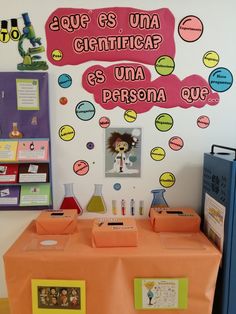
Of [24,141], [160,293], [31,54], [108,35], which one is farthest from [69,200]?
[108,35]

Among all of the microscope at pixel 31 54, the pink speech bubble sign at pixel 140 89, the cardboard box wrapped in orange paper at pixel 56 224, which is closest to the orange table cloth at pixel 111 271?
the cardboard box wrapped in orange paper at pixel 56 224

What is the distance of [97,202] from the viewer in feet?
5.24

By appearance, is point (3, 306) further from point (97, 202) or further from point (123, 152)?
point (123, 152)

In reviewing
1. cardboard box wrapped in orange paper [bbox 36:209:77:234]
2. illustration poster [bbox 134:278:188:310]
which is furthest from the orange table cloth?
cardboard box wrapped in orange paper [bbox 36:209:77:234]

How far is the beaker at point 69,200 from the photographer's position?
1591 mm

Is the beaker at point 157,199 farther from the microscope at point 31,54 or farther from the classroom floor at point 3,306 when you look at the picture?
the classroom floor at point 3,306

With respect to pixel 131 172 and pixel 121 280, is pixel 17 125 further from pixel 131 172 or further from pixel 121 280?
pixel 121 280

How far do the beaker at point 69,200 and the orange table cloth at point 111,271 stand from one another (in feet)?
1.22

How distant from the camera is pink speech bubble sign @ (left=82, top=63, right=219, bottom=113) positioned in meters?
1.51

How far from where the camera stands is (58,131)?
5.09ft

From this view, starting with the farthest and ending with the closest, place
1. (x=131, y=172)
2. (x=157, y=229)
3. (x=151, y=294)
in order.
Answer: (x=131, y=172) < (x=157, y=229) < (x=151, y=294)

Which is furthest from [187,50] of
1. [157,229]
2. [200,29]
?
[157,229]

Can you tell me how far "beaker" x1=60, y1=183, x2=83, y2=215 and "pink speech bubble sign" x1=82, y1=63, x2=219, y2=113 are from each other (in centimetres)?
48

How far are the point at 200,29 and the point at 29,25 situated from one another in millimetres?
873
